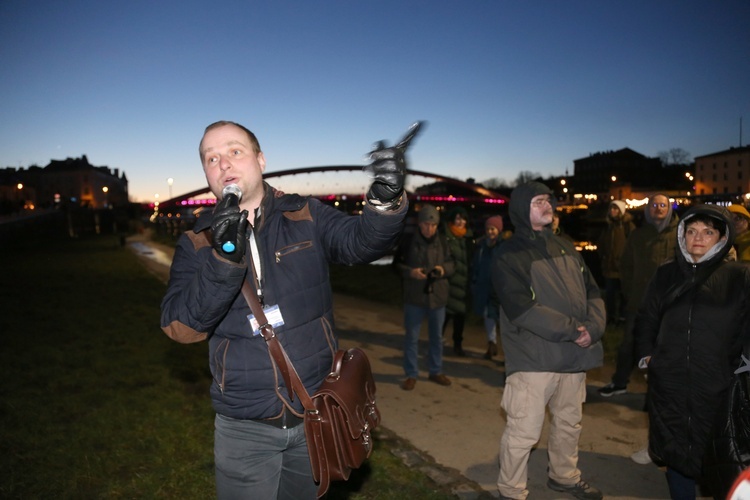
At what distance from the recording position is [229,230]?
180 centimetres

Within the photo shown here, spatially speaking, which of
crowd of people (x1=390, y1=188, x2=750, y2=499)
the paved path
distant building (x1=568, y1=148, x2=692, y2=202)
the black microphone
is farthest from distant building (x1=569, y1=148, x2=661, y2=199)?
the black microphone

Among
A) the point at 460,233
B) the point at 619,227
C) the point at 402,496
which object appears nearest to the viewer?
the point at 402,496

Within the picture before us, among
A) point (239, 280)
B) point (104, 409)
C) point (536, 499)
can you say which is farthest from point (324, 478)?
point (104, 409)

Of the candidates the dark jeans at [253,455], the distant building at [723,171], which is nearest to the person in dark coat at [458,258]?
the dark jeans at [253,455]

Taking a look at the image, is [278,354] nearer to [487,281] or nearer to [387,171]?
[387,171]

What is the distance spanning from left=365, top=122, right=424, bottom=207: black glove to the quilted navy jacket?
0.05 m

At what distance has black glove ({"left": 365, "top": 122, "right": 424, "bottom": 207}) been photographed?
1878 millimetres

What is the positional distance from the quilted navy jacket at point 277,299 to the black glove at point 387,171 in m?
0.05

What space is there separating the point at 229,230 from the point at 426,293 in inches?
161

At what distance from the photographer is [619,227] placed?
7332mm

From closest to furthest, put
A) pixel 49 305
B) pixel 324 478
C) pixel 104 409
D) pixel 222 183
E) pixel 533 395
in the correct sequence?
pixel 324 478
pixel 222 183
pixel 533 395
pixel 104 409
pixel 49 305

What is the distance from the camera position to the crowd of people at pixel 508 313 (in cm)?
200

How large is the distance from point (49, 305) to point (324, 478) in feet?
35.3

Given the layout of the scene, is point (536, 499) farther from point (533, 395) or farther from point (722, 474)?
point (722, 474)
